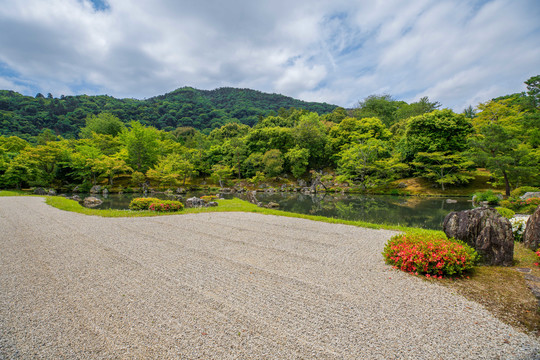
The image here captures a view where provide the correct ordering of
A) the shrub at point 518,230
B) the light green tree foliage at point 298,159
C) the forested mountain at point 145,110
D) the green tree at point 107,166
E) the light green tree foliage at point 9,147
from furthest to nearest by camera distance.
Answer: the forested mountain at point 145,110
the light green tree foliage at point 298,159
the green tree at point 107,166
the light green tree foliage at point 9,147
the shrub at point 518,230

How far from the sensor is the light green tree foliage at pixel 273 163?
3753 cm

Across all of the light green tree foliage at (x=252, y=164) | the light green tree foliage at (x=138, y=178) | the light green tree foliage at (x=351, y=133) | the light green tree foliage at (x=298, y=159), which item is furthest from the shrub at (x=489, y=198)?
the light green tree foliage at (x=138, y=178)

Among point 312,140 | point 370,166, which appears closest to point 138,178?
point 312,140

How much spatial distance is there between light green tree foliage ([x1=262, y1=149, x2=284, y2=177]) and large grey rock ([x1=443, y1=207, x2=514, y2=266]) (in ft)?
107

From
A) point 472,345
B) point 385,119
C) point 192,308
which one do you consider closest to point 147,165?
point 192,308

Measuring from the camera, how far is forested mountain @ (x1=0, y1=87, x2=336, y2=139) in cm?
6456

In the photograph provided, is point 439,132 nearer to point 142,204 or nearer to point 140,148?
point 142,204

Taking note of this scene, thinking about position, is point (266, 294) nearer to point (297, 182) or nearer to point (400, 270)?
point (400, 270)

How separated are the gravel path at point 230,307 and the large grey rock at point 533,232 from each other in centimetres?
352

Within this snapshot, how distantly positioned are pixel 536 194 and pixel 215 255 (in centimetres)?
1960

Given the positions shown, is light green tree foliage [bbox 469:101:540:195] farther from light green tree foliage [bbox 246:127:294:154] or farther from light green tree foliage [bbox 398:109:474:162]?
light green tree foliage [bbox 246:127:294:154]

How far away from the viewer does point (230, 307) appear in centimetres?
331

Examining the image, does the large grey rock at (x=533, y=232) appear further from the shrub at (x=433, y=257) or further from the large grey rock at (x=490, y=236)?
the shrub at (x=433, y=257)

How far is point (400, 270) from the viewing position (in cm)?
459
